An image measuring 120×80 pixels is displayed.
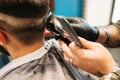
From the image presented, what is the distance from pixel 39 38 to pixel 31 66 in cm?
15

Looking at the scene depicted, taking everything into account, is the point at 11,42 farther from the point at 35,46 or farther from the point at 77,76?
the point at 77,76

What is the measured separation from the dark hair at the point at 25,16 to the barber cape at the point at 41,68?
89 mm

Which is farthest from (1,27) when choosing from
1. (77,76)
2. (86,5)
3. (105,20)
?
(105,20)

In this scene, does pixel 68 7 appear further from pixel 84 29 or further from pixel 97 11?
pixel 84 29

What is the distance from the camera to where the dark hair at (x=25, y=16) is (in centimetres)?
97

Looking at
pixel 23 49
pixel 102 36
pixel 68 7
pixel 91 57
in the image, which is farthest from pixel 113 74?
pixel 68 7

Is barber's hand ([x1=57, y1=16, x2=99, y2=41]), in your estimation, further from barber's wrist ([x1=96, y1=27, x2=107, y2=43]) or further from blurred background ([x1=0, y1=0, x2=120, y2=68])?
blurred background ([x1=0, y1=0, x2=120, y2=68])

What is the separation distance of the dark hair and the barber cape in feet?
0.29

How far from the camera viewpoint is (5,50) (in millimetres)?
1204

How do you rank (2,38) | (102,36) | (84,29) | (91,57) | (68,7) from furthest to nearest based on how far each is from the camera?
(68,7) < (102,36) < (84,29) < (2,38) < (91,57)


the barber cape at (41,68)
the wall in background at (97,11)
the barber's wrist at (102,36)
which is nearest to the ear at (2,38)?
the barber cape at (41,68)

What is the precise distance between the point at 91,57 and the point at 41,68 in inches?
10.7

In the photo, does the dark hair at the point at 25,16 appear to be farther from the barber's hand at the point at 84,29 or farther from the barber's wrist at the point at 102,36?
the barber's wrist at the point at 102,36

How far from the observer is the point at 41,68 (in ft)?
3.59
